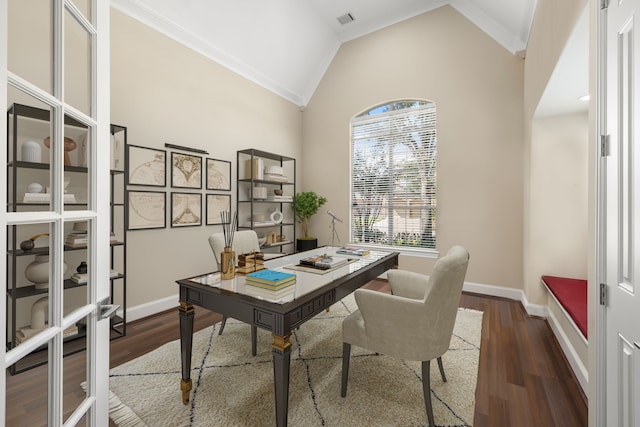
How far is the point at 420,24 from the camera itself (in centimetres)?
428

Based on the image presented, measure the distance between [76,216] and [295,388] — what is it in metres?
1.64

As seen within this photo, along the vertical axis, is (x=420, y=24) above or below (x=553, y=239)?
above

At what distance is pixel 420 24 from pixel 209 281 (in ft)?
15.1

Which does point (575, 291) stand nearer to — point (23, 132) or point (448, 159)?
point (448, 159)

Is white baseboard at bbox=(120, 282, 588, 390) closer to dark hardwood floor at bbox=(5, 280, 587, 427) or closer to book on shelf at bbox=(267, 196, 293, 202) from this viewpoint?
dark hardwood floor at bbox=(5, 280, 587, 427)

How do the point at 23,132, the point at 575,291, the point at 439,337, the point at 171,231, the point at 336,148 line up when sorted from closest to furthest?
the point at 23,132 < the point at 439,337 < the point at 575,291 < the point at 171,231 < the point at 336,148

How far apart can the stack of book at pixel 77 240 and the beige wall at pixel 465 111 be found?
13.2 ft

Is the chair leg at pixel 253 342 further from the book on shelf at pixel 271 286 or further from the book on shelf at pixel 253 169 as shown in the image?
the book on shelf at pixel 253 169

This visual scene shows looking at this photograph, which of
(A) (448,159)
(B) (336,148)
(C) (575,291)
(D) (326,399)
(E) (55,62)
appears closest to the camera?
(E) (55,62)

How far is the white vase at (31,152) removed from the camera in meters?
0.93

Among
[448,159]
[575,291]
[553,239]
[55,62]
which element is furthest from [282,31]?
[575,291]

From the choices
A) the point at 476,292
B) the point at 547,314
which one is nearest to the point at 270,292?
the point at 547,314

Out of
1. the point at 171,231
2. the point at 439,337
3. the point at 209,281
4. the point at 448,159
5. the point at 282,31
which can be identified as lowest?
the point at 439,337

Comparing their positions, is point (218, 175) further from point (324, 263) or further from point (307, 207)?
point (324, 263)
